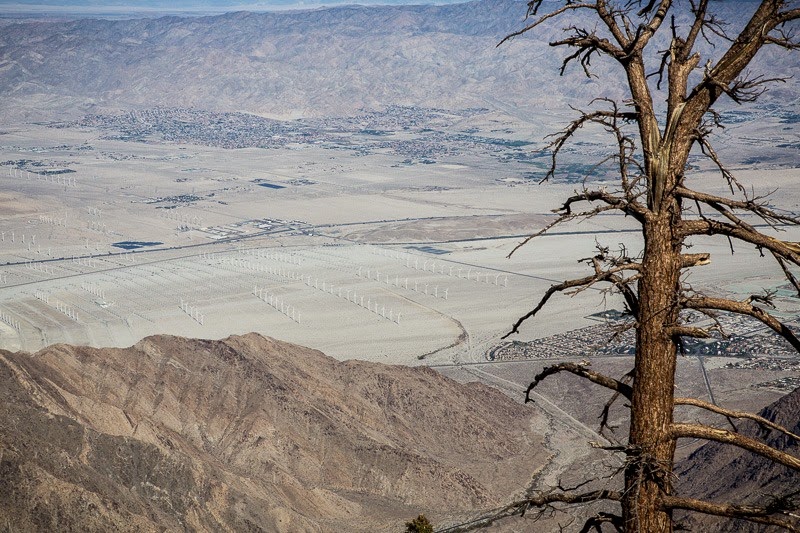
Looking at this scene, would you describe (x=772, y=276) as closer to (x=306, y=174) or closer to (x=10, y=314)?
(x=10, y=314)

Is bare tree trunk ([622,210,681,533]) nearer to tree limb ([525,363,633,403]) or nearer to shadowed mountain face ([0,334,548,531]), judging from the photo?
tree limb ([525,363,633,403])

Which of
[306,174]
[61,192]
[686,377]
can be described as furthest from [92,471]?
[306,174]

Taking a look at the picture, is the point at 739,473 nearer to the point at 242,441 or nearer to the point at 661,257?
the point at 242,441

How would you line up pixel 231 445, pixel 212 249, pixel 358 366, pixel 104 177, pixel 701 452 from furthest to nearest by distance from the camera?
1. pixel 104 177
2. pixel 212 249
3. pixel 358 366
4. pixel 701 452
5. pixel 231 445

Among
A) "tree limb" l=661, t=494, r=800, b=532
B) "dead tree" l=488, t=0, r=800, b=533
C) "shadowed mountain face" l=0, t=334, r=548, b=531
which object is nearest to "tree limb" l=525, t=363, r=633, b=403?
"dead tree" l=488, t=0, r=800, b=533

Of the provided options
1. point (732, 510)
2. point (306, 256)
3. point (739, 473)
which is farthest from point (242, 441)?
point (306, 256)

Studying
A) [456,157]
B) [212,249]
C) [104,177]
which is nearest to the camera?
[212,249]

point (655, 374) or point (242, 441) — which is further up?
point (655, 374)
